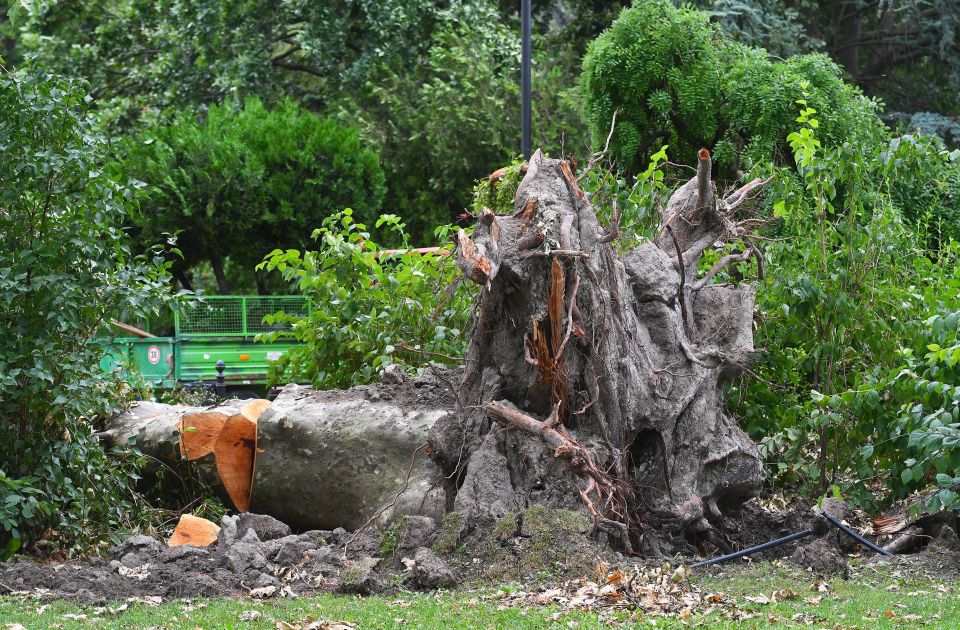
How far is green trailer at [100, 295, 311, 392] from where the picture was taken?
15984mm

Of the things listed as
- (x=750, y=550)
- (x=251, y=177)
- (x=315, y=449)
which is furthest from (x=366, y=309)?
(x=251, y=177)

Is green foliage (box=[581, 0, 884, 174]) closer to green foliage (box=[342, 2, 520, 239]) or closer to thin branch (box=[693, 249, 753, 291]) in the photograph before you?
thin branch (box=[693, 249, 753, 291])

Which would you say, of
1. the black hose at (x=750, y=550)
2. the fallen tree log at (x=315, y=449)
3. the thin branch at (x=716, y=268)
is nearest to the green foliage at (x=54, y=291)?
the fallen tree log at (x=315, y=449)

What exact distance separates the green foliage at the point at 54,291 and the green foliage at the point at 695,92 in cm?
750

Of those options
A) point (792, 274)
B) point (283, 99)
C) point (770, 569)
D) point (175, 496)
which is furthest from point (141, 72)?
point (770, 569)

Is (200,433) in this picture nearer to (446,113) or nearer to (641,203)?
(641,203)

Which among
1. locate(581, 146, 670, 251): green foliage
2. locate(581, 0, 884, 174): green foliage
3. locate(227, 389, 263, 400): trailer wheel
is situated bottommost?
locate(227, 389, 263, 400): trailer wheel

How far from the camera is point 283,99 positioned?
23.3 metres

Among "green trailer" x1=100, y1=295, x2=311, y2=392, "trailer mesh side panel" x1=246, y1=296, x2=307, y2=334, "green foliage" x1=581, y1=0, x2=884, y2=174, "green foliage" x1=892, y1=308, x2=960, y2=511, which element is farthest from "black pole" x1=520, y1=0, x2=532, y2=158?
"green foliage" x1=892, y1=308, x2=960, y2=511

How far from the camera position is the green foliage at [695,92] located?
41.2 ft

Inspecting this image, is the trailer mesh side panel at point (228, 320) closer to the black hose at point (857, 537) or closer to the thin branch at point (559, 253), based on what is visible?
the thin branch at point (559, 253)

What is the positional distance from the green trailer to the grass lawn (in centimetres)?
1073

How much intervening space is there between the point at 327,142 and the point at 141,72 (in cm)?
525

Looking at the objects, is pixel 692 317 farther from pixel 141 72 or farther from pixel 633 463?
pixel 141 72
